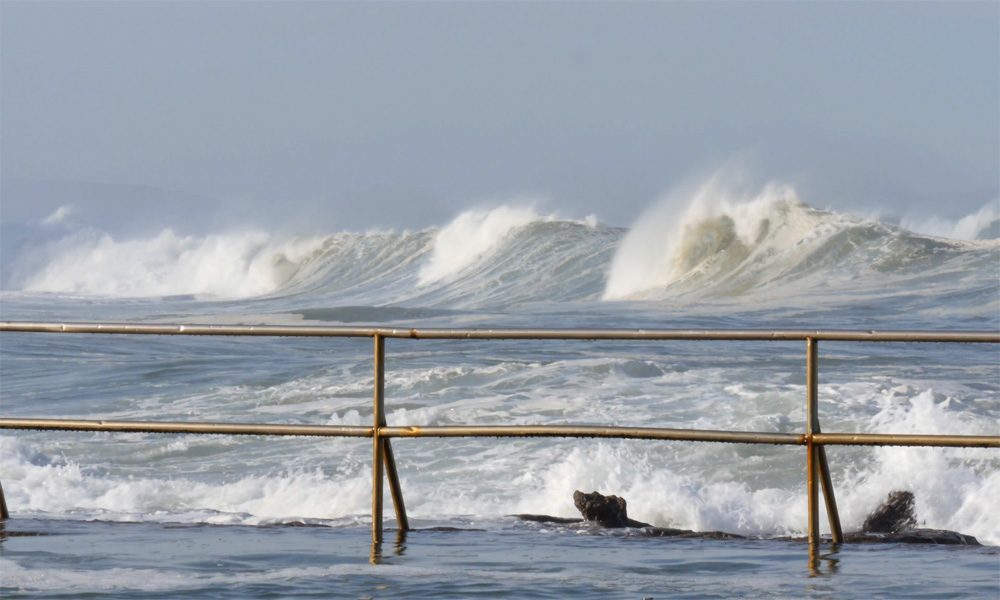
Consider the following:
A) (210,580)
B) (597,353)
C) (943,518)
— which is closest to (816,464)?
(210,580)

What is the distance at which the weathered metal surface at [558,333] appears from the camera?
395 centimetres

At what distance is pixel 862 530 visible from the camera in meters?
6.01

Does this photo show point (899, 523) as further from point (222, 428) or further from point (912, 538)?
point (222, 428)

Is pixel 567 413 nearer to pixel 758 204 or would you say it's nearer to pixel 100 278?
pixel 758 204

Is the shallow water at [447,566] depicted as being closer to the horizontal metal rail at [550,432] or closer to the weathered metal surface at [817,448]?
the weathered metal surface at [817,448]

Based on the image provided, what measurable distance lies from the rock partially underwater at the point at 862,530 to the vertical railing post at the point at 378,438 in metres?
1.16

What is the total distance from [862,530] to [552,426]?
88.5 inches

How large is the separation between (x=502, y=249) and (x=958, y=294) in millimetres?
14423

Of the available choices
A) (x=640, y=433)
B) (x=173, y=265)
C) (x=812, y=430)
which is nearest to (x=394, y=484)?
(x=640, y=433)

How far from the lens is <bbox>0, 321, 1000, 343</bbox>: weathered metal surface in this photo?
13.0 feet

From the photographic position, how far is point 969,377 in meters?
13.2

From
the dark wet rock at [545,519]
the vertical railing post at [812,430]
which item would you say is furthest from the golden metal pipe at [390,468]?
the vertical railing post at [812,430]

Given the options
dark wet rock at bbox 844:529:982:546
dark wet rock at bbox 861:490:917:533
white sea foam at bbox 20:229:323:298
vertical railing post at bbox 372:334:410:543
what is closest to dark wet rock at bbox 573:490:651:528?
dark wet rock at bbox 844:529:982:546

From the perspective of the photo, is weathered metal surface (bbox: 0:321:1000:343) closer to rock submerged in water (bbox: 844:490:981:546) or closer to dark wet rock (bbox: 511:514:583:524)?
rock submerged in water (bbox: 844:490:981:546)
